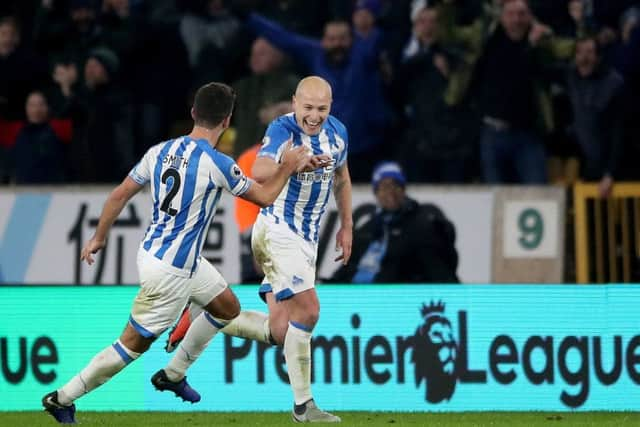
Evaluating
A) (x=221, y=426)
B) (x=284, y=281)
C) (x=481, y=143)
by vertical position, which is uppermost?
(x=481, y=143)

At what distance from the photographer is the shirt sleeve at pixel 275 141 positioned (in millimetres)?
9242

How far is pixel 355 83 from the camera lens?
14805 millimetres

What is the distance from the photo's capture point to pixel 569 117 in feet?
49.4

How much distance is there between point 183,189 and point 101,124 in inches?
274

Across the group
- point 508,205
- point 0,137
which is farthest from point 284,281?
point 0,137

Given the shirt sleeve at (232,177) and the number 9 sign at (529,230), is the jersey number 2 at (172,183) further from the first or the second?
the number 9 sign at (529,230)

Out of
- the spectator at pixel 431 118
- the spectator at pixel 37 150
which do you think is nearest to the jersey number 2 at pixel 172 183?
the spectator at pixel 431 118

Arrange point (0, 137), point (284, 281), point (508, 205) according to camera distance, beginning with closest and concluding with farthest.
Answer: point (284, 281), point (508, 205), point (0, 137)

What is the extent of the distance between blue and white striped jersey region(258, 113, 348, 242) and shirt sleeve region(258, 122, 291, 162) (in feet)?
0.15

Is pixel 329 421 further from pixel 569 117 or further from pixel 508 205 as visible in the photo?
pixel 569 117

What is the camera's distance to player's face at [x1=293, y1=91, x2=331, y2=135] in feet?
30.3

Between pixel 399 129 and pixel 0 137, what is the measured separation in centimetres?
411

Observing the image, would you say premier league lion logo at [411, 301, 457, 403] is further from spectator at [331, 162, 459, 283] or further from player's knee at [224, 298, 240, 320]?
spectator at [331, 162, 459, 283]

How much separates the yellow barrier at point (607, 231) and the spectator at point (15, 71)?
221 inches
